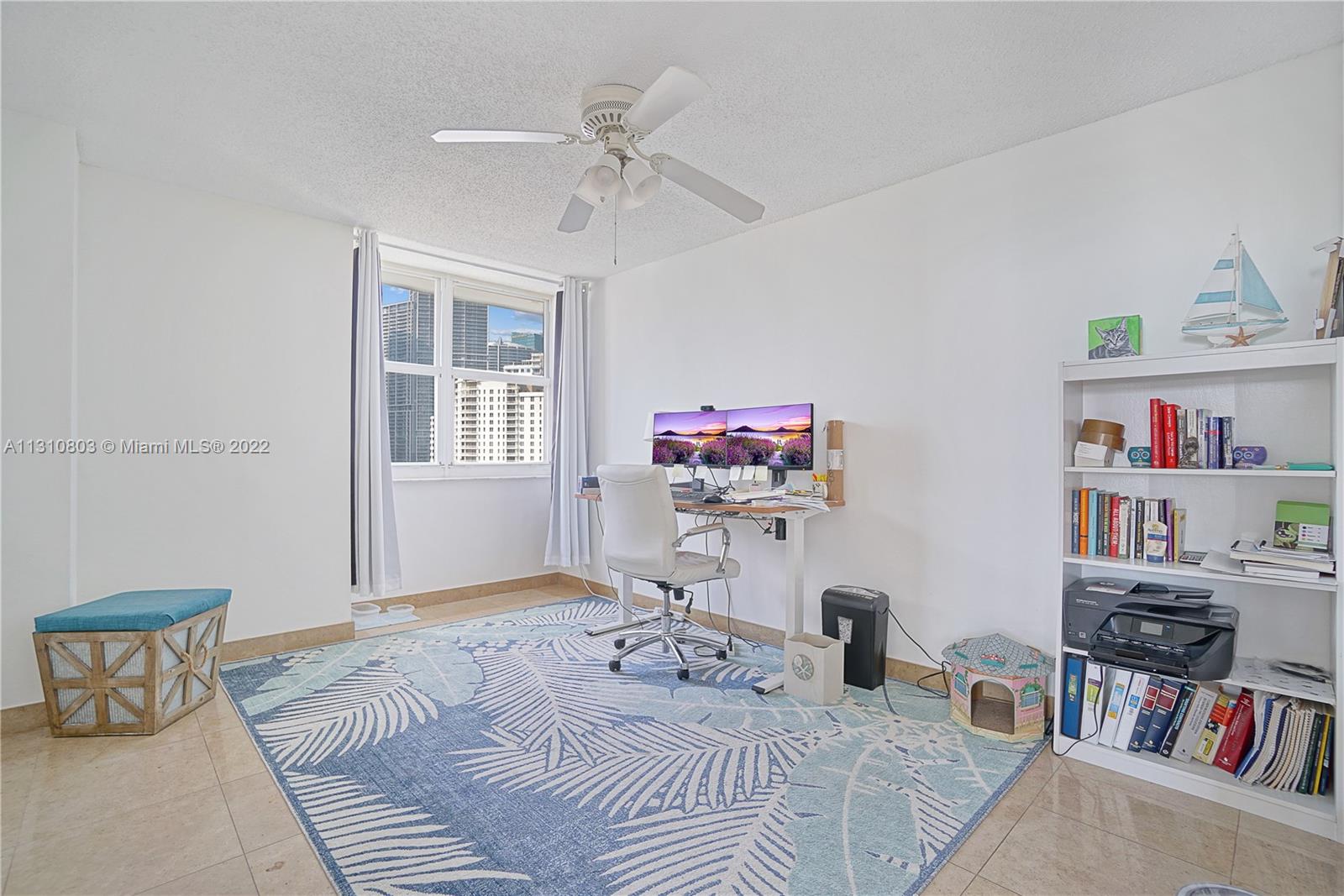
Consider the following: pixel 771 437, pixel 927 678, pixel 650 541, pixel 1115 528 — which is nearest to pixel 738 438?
pixel 771 437

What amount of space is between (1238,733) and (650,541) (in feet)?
7.75

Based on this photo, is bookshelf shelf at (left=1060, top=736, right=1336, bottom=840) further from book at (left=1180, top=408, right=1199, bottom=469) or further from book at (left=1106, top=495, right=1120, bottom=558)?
book at (left=1180, top=408, right=1199, bottom=469)

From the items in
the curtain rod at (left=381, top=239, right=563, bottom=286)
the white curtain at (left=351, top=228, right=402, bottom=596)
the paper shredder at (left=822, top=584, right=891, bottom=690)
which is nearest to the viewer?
the paper shredder at (left=822, top=584, right=891, bottom=690)

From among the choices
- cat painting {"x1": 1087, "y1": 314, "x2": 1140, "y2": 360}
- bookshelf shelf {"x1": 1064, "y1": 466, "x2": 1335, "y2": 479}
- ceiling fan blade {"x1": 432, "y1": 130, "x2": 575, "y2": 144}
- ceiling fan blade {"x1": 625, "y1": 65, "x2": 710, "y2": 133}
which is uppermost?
ceiling fan blade {"x1": 625, "y1": 65, "x2": 710, "y2": 133}

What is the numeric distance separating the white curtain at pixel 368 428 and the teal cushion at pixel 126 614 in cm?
118

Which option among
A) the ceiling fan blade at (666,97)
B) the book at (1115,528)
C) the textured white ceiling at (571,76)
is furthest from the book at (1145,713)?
the ceiling fan blade at (666,97)

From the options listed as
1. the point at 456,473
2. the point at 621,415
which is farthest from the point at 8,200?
the point at 621,415

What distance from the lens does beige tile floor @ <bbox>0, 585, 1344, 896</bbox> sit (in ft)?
5.62

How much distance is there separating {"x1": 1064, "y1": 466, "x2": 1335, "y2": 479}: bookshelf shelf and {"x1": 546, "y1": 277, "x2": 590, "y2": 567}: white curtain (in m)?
3.49

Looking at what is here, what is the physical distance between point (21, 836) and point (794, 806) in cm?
236

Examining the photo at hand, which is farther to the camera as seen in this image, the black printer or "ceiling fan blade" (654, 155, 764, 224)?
"ceiling fan blade" (654, 155, 764, 224)

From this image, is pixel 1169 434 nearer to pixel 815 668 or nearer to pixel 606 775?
pixel 815 668

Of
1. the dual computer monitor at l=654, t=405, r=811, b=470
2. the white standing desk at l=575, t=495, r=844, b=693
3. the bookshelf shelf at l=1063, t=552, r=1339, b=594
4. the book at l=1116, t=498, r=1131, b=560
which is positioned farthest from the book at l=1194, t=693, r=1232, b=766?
the dual computer monitor at l=654, t=405, r=811, b=470

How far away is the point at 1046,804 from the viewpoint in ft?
6.88
